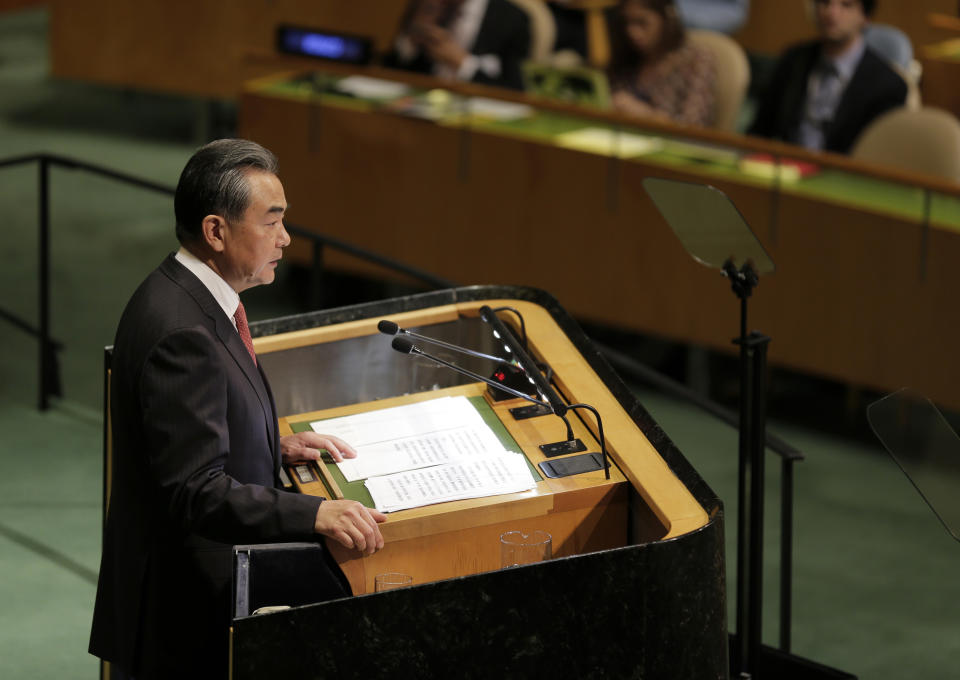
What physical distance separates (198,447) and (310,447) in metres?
0.34

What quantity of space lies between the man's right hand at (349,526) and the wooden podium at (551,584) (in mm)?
52

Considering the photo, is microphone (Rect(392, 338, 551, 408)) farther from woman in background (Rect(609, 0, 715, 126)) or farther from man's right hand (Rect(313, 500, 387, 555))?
woman in background (Rect(609, 0, 715, 126))

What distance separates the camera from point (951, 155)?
505 centimetres

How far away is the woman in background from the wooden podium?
3.25 meters

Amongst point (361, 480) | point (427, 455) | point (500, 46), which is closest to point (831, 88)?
point (500, 46)

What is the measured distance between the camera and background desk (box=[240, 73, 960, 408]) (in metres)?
4.86

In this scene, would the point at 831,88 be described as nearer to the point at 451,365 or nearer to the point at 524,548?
the point at 451,365

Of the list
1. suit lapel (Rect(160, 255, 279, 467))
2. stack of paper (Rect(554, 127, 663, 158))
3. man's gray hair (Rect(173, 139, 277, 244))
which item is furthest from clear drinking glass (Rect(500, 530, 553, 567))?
stack of paper (Rect(554, 127, 663, 158))

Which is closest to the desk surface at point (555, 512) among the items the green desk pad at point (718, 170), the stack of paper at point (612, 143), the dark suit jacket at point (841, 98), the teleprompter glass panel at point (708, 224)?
the teleprompter glass panel at point (708, 224)

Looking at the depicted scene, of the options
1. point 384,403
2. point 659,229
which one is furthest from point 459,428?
point 659,229

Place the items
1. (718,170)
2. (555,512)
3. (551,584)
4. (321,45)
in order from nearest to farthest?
1. (551,584)
2. (555,512)
3. (718,170)
4. (321,45)

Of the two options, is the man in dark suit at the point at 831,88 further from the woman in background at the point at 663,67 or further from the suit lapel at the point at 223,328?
the suit lapel at the point at 223,328

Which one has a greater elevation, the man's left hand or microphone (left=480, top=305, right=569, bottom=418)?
microphone (left=480, top=305, right=569, bottom=418)

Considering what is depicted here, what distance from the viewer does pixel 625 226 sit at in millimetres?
5363
